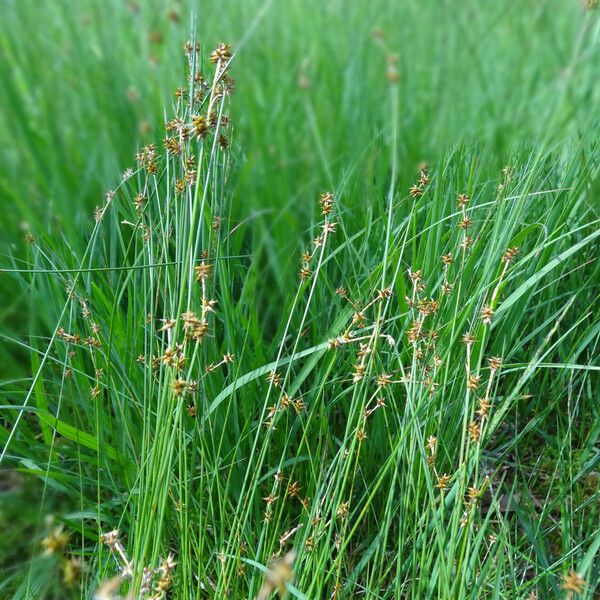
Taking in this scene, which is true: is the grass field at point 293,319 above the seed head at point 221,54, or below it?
below

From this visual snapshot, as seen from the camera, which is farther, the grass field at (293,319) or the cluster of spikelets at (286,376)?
the grass field at (293,319)

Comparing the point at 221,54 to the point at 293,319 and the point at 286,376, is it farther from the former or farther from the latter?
the point at 293,319

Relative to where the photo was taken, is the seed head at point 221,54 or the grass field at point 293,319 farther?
the grass field at point 293,319

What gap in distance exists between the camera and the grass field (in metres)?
1.27

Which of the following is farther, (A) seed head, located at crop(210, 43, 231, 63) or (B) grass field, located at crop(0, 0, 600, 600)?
(B) grass field, located at crop(0, 0, 600, 600)

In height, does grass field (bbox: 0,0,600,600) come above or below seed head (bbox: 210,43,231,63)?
below

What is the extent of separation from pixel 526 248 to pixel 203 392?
0.83m

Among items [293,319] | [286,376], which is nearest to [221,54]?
[286,376]

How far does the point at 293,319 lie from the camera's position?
1.77 metres

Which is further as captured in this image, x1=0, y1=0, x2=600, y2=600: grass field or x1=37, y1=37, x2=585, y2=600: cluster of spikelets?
x1=0, y1=0, x2=600, y2=600: grass field

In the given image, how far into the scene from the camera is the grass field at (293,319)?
50.1 inches

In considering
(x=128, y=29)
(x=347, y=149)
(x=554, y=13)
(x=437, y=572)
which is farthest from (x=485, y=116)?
(x=437, y=572)

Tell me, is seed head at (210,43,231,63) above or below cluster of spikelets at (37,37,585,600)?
above

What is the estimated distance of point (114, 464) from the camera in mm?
1583
